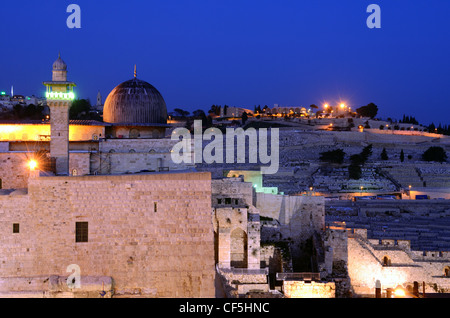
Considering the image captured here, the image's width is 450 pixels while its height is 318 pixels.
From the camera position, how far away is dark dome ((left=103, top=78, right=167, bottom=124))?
23047 mm

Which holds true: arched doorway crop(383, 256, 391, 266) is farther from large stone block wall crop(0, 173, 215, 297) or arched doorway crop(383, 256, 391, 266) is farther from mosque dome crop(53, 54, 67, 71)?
mosque dome crop(53, 54, 67, 71)

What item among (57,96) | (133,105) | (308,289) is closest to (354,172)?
(133,105)

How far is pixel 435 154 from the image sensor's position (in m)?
45.7

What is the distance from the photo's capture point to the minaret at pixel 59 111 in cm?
1633

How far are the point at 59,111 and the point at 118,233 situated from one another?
522cm

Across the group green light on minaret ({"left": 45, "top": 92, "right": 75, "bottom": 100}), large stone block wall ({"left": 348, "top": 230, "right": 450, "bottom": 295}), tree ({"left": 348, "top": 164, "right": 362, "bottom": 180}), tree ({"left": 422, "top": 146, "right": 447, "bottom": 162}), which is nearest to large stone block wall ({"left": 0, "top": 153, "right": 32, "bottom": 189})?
green light on minaret ({"left": 45, "top": 92, "right": 75, "bottom": 100})

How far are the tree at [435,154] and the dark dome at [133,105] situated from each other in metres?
28.5

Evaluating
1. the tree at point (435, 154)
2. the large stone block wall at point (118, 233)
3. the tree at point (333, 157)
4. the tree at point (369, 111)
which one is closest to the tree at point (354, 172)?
the tree at point (333, 157)

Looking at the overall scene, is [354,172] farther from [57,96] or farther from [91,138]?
[57,96]

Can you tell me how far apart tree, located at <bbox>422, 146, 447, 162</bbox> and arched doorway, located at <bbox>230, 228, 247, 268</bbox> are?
3240 cm

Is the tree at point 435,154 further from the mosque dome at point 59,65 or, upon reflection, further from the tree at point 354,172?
the mosque dome at point 59,65
